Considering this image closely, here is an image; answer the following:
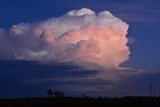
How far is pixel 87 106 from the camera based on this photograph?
143m

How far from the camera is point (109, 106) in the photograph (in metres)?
142

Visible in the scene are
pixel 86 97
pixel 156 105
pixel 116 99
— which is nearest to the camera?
pixel 156 105

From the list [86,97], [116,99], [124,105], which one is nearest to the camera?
[124,105]

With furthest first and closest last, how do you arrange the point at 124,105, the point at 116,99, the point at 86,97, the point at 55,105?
the point at 86,97
the point at 116,99
the point at 55,105
the point at 124,105

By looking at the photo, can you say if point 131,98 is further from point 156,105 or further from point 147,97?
point 156,105

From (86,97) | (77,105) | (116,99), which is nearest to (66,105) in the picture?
(77,105)

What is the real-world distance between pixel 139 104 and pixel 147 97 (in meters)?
31.2

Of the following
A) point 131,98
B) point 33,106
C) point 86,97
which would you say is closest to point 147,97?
point 131,98

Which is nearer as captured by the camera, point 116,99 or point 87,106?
point 87,106

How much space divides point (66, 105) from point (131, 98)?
101ft

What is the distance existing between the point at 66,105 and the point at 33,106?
9.06 m

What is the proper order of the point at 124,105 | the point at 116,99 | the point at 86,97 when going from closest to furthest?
the point at 124,105 < the point at 116,99 < the point at 86,97

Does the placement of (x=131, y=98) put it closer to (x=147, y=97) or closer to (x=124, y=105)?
(x=147, y=97)

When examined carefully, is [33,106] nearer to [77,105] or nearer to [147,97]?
[77,105]
